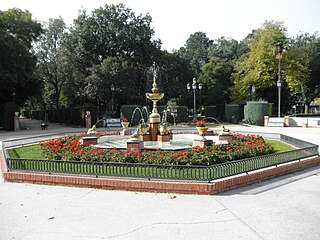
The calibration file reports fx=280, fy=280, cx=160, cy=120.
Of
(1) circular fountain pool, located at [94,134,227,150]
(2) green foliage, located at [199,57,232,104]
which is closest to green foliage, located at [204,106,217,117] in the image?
(2) green foliage, located at [199,57,232,104]

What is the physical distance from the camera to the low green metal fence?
6738 mm

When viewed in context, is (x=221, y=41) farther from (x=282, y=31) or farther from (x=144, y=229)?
(x=144, y=229)

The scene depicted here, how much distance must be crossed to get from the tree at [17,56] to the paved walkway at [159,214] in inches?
996

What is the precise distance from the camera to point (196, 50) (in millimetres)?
57344

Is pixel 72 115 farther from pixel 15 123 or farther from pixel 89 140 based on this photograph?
pixel 89 140

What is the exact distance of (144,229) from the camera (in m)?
4.67

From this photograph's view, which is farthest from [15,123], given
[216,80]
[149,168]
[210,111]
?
[216,80]

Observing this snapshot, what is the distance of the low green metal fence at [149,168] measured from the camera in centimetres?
674

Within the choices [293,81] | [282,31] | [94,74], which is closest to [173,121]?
[94,74]

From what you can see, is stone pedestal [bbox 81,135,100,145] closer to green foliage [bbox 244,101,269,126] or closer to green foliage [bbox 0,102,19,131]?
green foliage [bbox 0,102,19,131]

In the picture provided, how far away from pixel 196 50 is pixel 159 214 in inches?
2164

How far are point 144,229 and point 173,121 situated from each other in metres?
31.1

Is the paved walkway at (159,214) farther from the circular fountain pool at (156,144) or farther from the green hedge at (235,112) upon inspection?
the green hedge at (235,112)

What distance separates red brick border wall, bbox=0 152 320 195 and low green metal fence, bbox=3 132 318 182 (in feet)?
0.53
